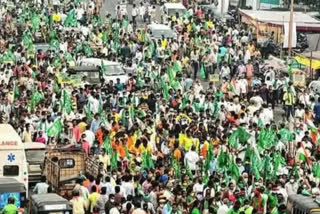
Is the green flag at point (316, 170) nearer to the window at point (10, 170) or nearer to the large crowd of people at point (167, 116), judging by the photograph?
the large crowd of people at point (167, 116)

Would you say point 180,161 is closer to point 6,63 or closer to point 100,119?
point 100,119

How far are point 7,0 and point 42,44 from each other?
1293cm

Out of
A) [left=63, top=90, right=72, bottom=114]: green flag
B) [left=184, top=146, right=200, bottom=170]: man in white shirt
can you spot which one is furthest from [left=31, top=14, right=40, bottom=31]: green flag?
[left=184, top=146, right=200, bottom=170]: man in white shirt

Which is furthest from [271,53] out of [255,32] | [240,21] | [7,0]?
[7,0]

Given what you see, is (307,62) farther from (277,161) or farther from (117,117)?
(277,161)

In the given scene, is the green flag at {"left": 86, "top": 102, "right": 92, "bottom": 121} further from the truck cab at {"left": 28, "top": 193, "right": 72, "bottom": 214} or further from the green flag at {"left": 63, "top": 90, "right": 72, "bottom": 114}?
the truck cab at {"left": 28, "top": 193, "right": 72, "bottom": 214}

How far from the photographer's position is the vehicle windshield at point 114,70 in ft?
124

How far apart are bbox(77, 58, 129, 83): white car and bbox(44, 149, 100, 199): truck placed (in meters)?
11.3

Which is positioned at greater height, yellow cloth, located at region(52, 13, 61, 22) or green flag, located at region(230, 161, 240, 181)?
green flag, located at region(230, 161, 240, 181)

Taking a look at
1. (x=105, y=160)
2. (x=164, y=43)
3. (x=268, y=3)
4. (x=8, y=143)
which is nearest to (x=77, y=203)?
(x=8, y=143)

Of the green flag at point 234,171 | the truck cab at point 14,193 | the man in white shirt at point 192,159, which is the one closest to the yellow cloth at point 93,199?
the truck cab at point 14,193

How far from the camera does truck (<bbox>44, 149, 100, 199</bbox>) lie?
79.8 ft

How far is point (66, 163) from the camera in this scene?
24.8 m

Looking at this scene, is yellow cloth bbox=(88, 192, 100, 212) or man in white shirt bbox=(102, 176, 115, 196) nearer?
yellow cloth bbox=(88, 192, 100, 212)
